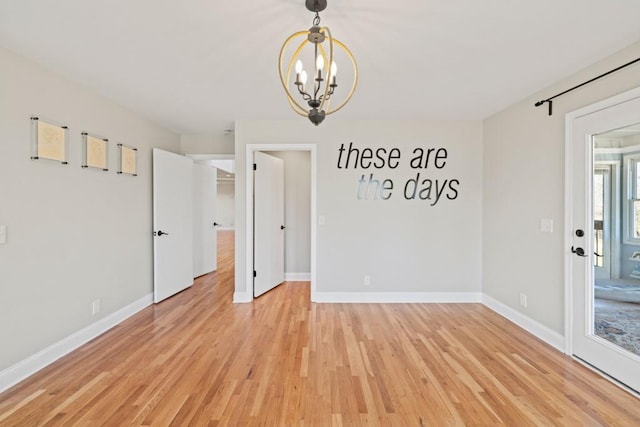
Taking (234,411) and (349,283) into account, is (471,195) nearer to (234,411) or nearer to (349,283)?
(349,283)

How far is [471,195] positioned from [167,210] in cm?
413

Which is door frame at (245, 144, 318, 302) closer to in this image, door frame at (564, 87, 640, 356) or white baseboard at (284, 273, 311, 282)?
white baseboard at (284, 273, 311, 282)

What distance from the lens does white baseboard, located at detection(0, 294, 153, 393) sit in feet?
7.09

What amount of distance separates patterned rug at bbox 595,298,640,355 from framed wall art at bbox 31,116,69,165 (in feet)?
15.1

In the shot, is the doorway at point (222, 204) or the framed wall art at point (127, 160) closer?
the framed wall art at point (127, 160)

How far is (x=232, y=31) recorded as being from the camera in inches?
77.1

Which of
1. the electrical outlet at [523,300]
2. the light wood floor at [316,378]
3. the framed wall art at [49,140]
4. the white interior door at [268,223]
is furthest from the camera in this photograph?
the white interior door at [268,223]

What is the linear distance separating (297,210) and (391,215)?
6.20ft

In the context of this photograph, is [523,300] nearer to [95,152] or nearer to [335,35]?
[335,35]

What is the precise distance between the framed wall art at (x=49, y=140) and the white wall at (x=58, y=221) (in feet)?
0.16

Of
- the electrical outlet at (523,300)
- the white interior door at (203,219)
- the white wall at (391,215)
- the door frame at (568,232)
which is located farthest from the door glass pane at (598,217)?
the white interior door at (203,219)

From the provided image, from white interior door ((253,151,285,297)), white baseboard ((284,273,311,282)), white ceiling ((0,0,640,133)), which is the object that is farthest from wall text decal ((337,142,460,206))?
white baseboard ((284,273,311,282))

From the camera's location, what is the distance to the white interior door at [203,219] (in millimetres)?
5266

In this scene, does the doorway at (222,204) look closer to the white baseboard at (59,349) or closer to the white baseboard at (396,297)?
the white baseboard at (59,349)
